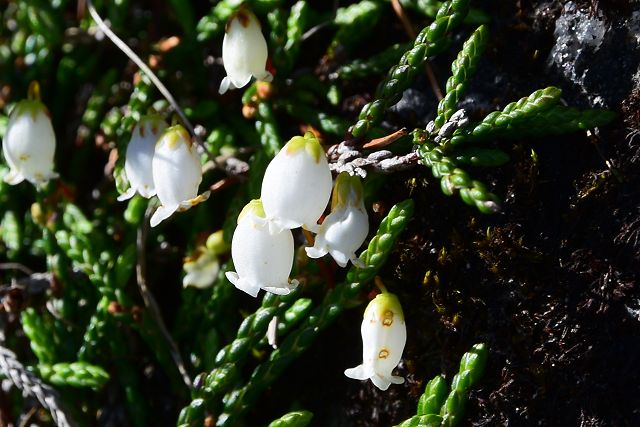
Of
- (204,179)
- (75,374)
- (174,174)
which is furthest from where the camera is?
(204,179)

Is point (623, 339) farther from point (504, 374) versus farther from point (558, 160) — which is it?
point (558, 160)

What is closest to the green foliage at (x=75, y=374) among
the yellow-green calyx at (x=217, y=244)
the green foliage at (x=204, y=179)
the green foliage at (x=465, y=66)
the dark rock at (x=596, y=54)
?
the green foliage at (x=204, y=179)

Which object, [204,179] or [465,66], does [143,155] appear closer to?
[204,179]

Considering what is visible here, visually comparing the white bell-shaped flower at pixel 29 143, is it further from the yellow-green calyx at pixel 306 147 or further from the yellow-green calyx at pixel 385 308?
the yellow-green calyx at pixel 385 308

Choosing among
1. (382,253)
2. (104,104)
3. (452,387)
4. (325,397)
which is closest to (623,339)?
(452,387)

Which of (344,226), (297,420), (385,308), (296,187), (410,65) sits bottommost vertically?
(297,420)

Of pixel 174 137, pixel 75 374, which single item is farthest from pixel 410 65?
pixel 75 374
